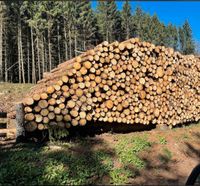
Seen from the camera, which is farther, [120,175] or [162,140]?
[162,140]

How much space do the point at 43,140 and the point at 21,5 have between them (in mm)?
40557

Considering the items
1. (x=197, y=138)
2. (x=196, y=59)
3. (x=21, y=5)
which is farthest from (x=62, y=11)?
(x=197, y=138)

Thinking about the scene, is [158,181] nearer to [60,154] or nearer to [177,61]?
[60,154]

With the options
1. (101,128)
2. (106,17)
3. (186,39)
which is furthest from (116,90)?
(186,39)

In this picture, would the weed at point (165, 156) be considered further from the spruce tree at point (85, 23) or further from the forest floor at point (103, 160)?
the spruce tree at point (85, 23)

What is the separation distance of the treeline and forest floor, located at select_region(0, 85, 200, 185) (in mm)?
31644

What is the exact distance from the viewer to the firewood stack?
9844mm

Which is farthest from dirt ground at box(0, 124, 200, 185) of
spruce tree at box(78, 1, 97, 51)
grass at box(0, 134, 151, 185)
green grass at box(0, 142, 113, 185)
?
spruce tree at box(78, 1, 97, 51)

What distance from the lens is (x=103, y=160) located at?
8.71 m

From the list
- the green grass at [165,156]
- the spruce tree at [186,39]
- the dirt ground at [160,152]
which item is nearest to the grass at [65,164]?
the dirt ground at [160,152]

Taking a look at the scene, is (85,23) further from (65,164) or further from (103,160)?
(65,164)

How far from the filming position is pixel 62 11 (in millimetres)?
52969

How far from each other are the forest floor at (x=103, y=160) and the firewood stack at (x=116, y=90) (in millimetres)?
667

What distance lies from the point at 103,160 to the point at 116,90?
2807 millimetres
